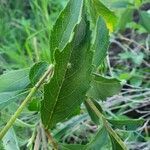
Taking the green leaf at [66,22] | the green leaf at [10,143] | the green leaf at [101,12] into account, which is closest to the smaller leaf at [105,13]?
the green leaf at [101,12]

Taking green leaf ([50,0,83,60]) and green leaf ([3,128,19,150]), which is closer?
green leaf ([50,0,83,60])

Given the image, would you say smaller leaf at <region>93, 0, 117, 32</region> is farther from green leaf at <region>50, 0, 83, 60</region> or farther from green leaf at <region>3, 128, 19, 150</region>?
green leaf at <region>3, 128, 19, 150</region>

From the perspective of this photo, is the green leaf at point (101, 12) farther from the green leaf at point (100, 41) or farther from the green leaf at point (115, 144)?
the green leaf at point (115, 144)

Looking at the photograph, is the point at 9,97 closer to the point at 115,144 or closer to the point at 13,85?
the point at 13,85

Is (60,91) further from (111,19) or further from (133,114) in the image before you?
(133,114)

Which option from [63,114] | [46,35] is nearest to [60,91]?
[63,114]

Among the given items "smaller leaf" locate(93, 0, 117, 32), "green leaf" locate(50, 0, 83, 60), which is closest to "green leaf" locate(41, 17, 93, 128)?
"green leaf" locate(50, 0, 83, 60)

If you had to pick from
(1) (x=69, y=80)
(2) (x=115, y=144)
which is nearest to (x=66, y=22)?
(1) (x=69, y=80)
